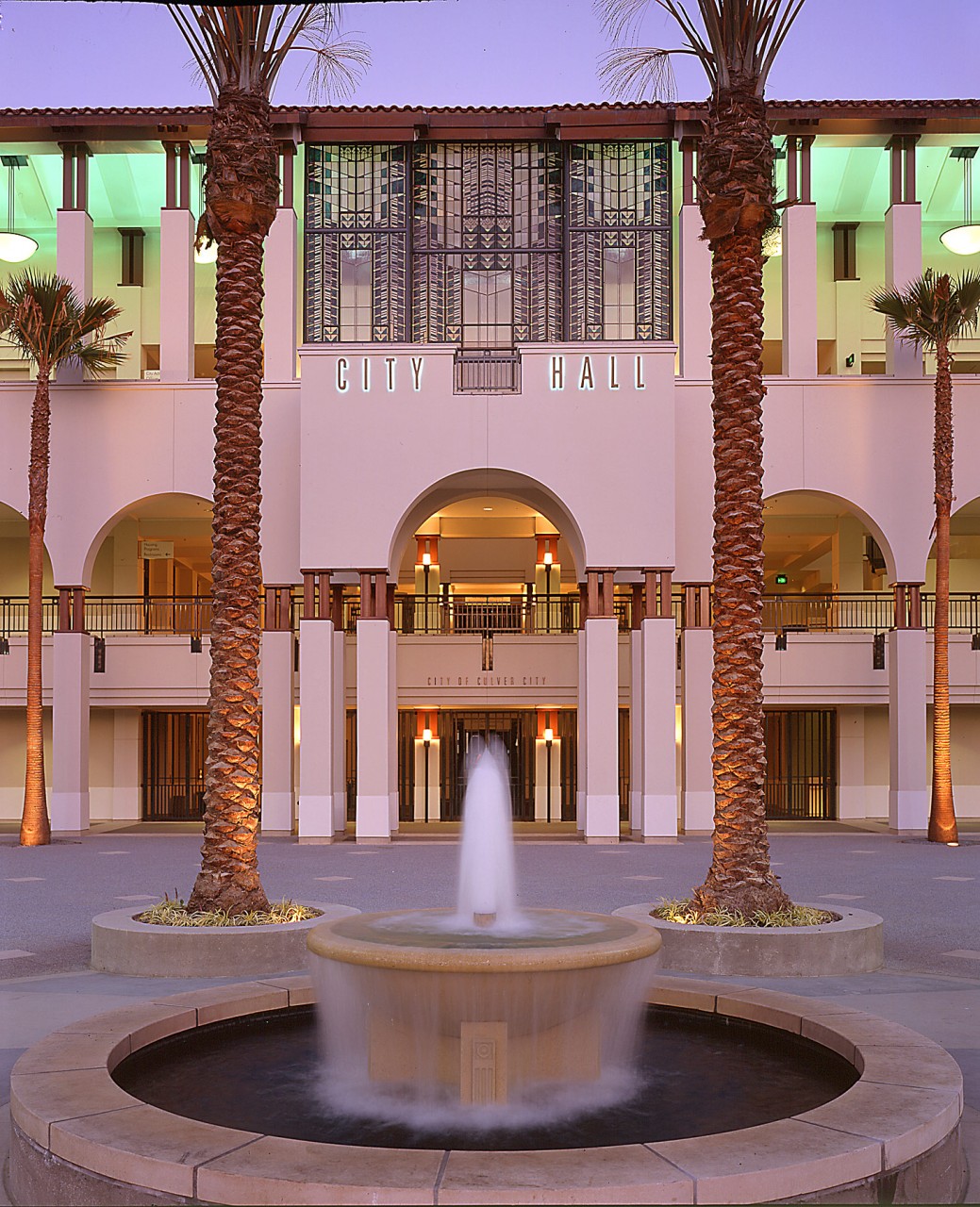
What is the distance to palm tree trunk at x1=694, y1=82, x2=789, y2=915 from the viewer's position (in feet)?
36.3

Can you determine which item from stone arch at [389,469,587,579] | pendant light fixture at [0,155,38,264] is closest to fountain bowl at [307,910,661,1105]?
stone arch at [389,469,587,579]

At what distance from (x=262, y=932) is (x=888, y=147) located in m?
22.6

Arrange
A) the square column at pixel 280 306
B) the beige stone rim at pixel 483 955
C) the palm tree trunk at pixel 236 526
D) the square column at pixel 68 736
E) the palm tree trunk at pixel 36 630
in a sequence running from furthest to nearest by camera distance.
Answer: the square column at pixel 280 306 → the square column at pixel 68 736 → the palm tree trunk at pixel 36 630 → the palm tree trunk at pixel 236 526 → the beige stone rim at pixel 483 955

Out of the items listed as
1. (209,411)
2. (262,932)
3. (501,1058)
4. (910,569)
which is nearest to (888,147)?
(910,569)

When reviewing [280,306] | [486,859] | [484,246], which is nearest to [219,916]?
[486,859]

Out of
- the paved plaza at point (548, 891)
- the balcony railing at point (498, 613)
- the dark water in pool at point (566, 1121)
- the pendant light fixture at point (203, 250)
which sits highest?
the pendant light fixture at point (203, 250)

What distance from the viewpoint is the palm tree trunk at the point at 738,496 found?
36.3 ft

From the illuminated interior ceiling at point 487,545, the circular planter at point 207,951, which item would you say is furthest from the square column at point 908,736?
the circular planter at point 207,951

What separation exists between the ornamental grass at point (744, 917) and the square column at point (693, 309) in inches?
626

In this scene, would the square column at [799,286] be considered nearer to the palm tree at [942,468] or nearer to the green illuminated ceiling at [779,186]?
the palm tree at [942,468]

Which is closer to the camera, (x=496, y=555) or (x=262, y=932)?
(x=262, y=932)

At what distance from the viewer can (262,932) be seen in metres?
10.2

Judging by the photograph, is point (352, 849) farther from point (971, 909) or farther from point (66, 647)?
point (971, 909)

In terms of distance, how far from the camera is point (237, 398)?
12211 millimetres
